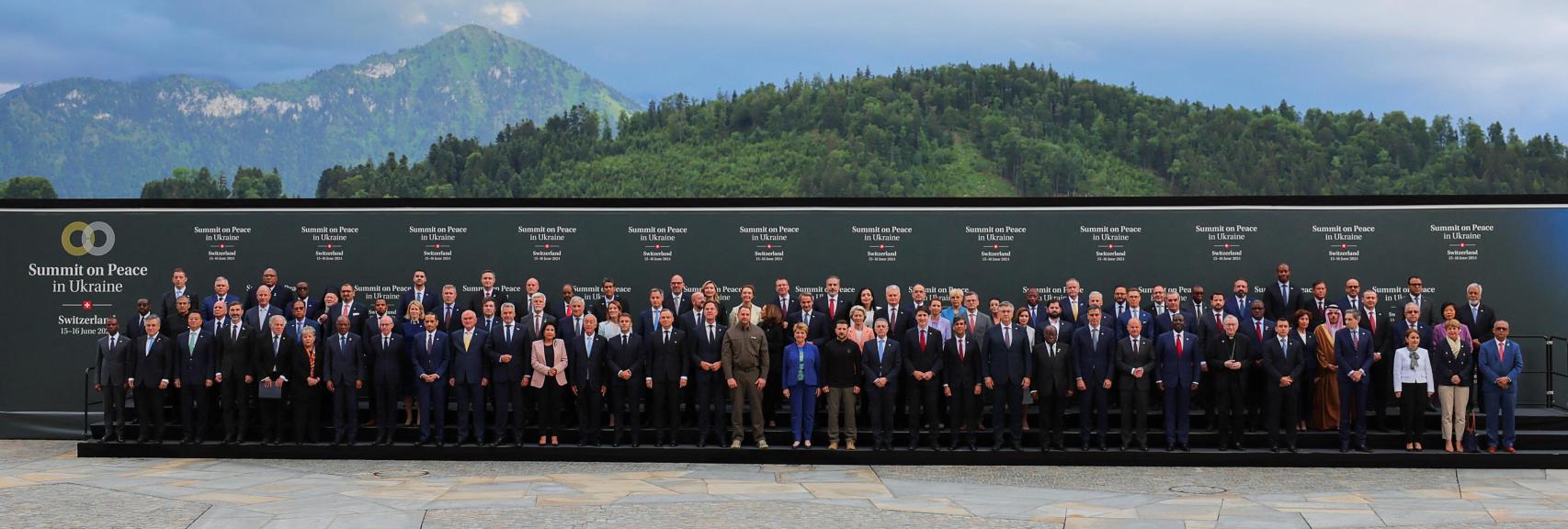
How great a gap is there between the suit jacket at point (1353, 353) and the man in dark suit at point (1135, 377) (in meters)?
Answer: 1.80

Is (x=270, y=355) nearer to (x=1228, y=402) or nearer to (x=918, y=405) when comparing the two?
(x=918, y=405)

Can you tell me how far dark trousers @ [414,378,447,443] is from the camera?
516 inches

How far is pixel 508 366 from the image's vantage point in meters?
13.1

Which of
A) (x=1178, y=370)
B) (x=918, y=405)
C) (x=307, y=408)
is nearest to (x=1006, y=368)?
(x=918, y=405)

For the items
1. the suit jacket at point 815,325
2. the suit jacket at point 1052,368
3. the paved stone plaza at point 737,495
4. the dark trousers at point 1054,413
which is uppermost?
the suit jacket at point 815,325

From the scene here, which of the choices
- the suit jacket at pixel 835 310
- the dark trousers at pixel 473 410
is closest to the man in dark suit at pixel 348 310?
the dark trousers at pixel 473 410

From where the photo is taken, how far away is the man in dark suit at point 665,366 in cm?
1306

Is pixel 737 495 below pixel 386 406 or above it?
below

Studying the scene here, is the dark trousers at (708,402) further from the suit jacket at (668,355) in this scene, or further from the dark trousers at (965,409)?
the dark trousers at (965,409)

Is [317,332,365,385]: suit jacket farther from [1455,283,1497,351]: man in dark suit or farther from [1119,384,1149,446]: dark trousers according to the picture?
[1455,283,1497,351]: man in dark suit

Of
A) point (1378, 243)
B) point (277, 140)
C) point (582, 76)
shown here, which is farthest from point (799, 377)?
point (582, 76)

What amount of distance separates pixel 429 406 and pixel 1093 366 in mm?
6599

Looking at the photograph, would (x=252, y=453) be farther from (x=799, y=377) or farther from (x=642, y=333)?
(x=799, y=377)

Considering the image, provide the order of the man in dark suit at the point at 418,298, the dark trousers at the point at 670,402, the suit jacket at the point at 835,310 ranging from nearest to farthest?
the dark trousers at the point at 670,402
the suit jacket at the point at 835,310
the man in dark suit at the point at 418,298
